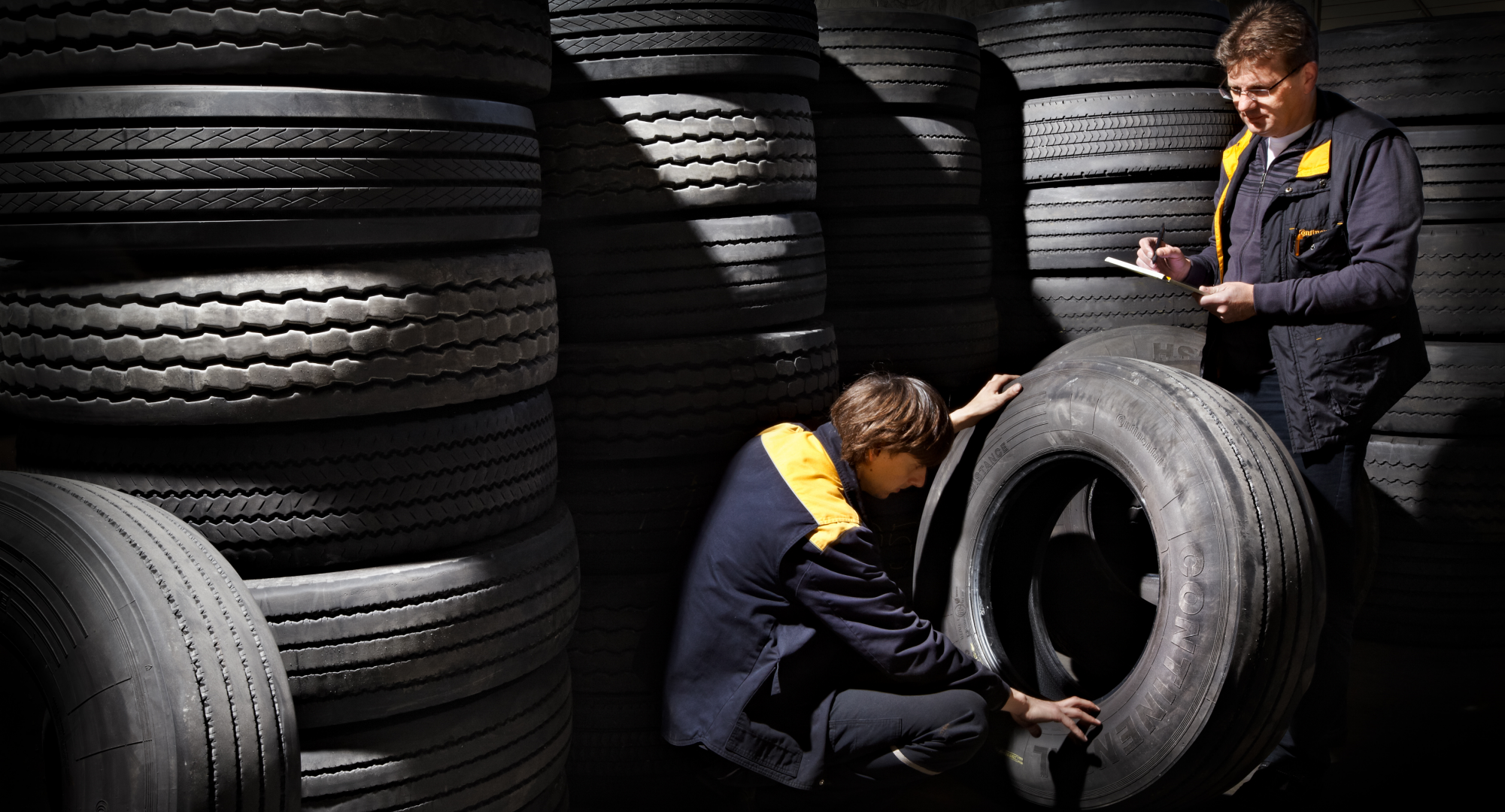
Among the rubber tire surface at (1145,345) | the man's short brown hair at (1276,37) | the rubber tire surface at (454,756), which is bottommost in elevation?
the rubber tire surface at (454,756)

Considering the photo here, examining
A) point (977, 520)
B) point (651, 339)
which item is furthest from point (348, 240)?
point (977, 520)

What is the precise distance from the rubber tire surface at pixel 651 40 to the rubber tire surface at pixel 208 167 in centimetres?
78

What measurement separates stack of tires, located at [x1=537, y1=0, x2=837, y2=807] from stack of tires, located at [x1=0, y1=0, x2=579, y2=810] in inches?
17.3

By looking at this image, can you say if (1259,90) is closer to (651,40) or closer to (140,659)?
(651,40)

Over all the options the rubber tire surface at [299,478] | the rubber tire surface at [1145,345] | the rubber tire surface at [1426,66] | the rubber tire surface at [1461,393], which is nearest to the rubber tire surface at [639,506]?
the rubber tire surface at [299,478]

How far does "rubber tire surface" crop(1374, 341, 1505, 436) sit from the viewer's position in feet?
13.4

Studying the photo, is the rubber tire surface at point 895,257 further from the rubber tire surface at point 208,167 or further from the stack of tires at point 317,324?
the rubber tire surface at point 208,167

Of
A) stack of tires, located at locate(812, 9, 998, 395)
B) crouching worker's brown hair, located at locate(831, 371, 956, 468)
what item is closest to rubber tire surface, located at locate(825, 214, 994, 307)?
stack of tires, located at locate(812, 9, 998, 395)

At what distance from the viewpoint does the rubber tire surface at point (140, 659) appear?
6.02ft

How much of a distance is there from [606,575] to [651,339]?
674mm

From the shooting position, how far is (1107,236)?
14.1 feet

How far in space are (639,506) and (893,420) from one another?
2.61 feet

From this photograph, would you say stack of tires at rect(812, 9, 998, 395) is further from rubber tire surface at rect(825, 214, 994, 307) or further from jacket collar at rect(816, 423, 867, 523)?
jacket collar at rect(816, 423, 867, 523)

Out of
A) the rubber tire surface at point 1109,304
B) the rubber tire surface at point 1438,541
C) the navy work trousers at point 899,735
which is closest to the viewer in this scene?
the navy work trousers at point 899,735
